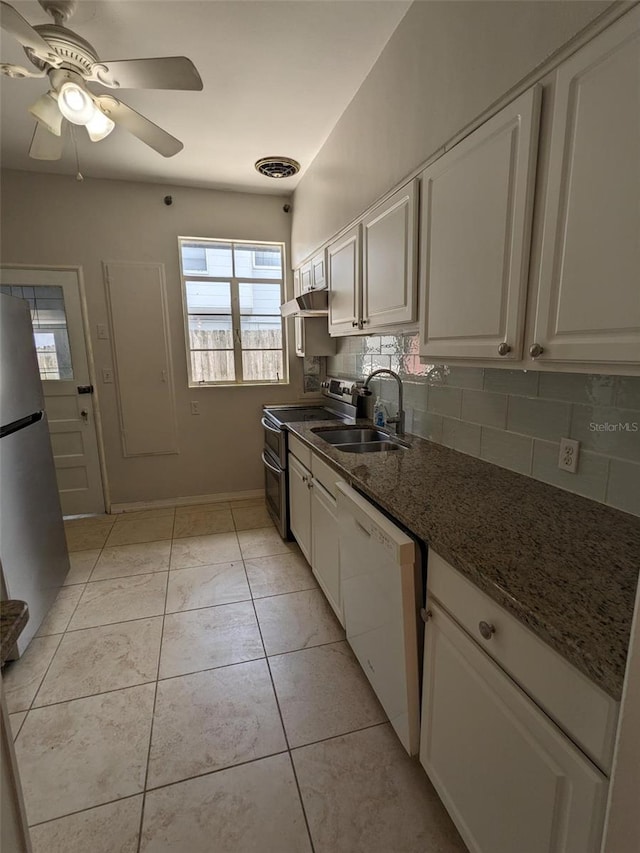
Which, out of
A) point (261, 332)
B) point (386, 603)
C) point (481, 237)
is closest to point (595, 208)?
point (481, 237)

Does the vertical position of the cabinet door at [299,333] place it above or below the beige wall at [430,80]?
below

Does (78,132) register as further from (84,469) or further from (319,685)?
(319,685)

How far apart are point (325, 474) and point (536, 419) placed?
96 cm

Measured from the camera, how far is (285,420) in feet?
10.2

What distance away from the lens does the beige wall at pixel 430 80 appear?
1.02 m

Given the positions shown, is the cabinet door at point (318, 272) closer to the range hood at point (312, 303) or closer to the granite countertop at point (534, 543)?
the range hood at point (312, 303)

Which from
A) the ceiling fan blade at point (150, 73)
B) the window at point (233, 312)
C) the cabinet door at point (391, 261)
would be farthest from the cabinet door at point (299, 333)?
the ceiling fan blade at point (150, 73)

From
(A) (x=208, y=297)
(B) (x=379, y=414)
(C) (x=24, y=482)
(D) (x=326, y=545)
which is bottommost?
(D) (x=326, y=545)

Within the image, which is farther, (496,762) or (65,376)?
(65,376)

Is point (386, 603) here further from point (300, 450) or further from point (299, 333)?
point (299, 333)

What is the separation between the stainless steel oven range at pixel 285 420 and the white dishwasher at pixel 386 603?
121 centimetres

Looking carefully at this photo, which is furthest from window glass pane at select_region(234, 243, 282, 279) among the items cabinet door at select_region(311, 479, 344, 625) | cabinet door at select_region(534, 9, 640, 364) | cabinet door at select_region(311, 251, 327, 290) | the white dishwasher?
cabinet door at select_region(534, 9, 640, 364)

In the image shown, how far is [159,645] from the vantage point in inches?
77.6
